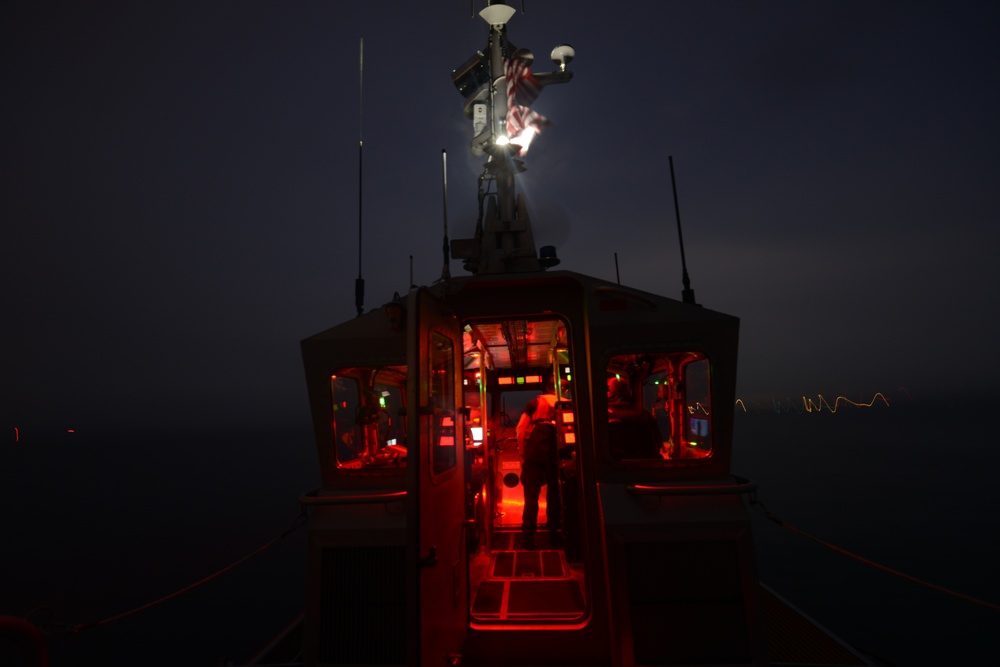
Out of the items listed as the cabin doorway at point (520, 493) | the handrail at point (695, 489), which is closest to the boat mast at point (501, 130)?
the cabin doorway at point (520, 493)

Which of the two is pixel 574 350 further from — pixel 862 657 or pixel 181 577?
pixel 181 577

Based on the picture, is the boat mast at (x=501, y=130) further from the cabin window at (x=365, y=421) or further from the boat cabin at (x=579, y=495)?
the cabin window at (x=365, y=421)

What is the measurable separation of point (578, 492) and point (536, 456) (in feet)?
7.62

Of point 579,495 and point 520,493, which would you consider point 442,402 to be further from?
point 520,493

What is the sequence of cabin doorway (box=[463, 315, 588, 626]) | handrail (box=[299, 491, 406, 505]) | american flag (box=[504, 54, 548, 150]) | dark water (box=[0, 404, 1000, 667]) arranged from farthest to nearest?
dark water (box=[0, 404, 1000, 667]) < american flag (box=[504, 54, 548, 150]) < cabin doorway (box=[463, 315, 588, 626]) < handrail (box=[299, 491, 406, 505])

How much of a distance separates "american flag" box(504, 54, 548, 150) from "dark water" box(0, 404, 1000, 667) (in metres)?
6.46

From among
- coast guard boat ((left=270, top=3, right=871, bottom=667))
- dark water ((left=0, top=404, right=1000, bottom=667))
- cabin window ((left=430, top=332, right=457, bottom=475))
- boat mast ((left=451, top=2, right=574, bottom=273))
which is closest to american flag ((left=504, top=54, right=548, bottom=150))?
boat mast ((left=451, top=2, right=574, bottom=273))

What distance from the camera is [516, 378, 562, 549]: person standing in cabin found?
22.1 feet

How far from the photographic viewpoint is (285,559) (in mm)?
25672

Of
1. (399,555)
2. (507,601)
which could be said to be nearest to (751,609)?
(507,601)

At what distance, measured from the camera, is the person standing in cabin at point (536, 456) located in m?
6.73

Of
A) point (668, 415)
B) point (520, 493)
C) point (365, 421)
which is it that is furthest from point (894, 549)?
point (365, 421)

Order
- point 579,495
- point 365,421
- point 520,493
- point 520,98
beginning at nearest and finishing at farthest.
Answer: point 579,495
point 365,421
point 520,98
point 520,493

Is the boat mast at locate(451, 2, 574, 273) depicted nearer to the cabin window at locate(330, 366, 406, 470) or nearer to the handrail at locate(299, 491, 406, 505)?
the cabin window at locate(330, 366, 406, 470)
